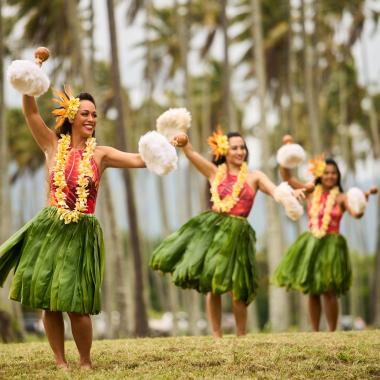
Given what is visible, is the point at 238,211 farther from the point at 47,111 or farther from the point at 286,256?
the point at 47,111

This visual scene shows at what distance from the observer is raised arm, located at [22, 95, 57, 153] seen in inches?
234

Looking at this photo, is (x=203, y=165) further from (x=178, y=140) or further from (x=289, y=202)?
(x=178, y=140)

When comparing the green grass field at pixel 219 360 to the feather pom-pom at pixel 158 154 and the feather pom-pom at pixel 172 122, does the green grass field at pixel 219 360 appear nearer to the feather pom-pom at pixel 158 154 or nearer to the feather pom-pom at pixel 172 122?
the feather pom-pom at pixel 158 154

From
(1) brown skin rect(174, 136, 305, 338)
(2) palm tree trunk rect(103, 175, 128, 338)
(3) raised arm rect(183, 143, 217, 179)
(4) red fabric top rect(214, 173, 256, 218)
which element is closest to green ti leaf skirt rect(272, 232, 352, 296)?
(1) brown skin rect(174, 136, 305, 338)

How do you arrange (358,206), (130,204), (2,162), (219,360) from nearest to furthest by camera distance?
(219,360) < (358,206) < (130,204) < (2,162)

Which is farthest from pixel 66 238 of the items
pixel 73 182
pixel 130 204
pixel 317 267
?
pixel 130 204

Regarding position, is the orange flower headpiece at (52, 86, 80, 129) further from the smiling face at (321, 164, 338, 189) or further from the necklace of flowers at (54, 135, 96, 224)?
the smiling face at (321, 164, 338, 189)

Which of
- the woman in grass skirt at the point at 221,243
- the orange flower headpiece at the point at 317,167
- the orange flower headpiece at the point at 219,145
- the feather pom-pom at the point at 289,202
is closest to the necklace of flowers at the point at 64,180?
the feather pom-pom at the point at 289,202

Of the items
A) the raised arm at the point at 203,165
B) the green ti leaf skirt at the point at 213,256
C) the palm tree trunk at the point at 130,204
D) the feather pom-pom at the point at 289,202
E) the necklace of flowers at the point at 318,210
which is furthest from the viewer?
the palm tree trunk at the point at 130,204

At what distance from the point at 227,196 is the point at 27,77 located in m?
3.06

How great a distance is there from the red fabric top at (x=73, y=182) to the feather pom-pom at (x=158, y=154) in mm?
511

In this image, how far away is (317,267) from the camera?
9.31m

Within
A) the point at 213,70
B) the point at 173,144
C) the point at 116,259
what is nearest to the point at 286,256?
the point at 173,144

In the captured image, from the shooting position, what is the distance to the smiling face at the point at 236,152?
27.6 ft
